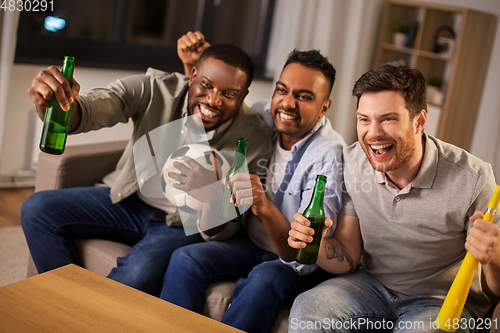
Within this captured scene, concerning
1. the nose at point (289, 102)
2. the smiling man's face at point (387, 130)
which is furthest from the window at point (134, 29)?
the smiling man's face at point (387, 130)

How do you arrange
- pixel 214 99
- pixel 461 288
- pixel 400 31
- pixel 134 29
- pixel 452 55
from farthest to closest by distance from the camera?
pixel 400 31
pixel 452 55
pixel 134 29
pixel 214 99
pixel 461 288

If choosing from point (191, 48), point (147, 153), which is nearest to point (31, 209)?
point (147, 153)

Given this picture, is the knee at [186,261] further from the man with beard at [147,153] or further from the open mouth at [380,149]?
the open mouth at [380,149]

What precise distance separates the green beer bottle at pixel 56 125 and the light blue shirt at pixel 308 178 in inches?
28.6

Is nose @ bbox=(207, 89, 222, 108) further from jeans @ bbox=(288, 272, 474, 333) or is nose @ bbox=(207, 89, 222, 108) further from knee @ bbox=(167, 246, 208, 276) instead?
jeans @ bbox=(288, 272, 474, 333)

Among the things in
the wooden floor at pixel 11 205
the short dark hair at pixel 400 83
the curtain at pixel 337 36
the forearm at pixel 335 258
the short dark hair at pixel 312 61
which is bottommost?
the wooden floor at pixel 11 205

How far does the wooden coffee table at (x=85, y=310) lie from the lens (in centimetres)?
103

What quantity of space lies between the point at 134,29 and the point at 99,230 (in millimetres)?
2458

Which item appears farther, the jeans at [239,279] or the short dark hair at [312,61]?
the short dark hair at [312,61]

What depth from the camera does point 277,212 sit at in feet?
4.66

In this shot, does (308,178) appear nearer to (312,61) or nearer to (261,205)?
(261,205)

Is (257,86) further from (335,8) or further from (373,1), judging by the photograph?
(373,1)

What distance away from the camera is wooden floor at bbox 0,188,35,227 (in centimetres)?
262

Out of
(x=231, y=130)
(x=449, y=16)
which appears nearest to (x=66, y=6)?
(x=231, y=130)
